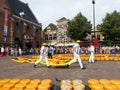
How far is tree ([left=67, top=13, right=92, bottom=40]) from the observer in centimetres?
6731

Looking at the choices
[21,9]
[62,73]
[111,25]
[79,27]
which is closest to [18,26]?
[21,9]

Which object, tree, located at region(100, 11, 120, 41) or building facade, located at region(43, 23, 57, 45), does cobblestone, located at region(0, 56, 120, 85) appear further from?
building facade, located at region(43, 23, 57, 45)

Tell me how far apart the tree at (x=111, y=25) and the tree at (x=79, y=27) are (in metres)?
3.92

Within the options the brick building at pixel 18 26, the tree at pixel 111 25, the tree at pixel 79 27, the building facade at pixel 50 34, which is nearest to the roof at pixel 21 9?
the brick building at pixel 18 26

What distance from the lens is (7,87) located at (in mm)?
8492

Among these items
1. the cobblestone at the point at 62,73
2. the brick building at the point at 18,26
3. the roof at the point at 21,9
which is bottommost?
the cobblestone at the point at 62,73

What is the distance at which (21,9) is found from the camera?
67938 mm

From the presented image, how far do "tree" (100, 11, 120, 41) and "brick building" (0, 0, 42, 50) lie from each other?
1795cm

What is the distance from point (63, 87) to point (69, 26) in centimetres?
6023

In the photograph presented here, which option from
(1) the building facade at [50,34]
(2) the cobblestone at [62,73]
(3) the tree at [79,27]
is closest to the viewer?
(2) the cobblestone at [62,73]

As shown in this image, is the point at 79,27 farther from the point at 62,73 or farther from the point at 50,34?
the point at 62,73

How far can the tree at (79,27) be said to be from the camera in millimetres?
67312

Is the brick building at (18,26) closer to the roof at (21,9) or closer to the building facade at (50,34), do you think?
the roof at (21,9)

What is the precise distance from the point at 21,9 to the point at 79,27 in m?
15.2
